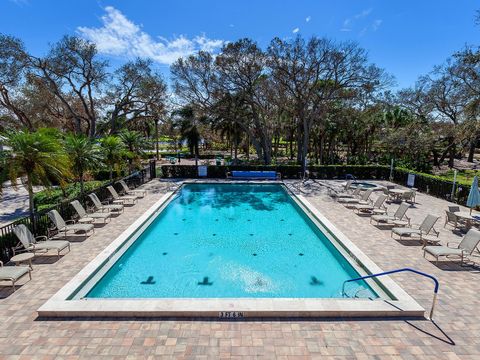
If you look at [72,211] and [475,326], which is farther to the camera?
[72,211]

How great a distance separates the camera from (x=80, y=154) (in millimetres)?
12164

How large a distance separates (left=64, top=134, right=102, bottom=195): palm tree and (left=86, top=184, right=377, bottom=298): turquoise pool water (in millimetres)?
3958

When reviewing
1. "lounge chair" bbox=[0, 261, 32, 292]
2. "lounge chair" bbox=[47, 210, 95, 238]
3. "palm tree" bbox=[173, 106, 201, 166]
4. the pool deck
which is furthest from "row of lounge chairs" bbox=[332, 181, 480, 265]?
"palm tree" bbox=[173, 106, 201, 166]

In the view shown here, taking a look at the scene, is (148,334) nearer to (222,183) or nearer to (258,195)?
(258,195)

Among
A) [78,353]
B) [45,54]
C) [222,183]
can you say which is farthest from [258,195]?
[45,54]

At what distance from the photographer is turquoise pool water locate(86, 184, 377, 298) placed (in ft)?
24.3

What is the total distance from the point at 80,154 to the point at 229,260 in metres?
8.34

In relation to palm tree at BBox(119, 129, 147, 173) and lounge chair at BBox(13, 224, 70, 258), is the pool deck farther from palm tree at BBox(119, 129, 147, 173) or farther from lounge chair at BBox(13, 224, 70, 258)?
palm tree at BBox(119, 129, 147, 173)

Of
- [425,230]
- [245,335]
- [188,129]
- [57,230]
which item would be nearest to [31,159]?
[57,230]

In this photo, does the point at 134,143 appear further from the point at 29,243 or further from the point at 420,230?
the point at 420,230

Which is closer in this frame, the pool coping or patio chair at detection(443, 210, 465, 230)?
the pool coping

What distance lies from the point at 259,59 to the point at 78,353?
24.0 metres

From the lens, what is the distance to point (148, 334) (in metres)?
4.91

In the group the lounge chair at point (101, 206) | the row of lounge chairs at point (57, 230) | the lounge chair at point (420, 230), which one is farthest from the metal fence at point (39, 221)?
the lounge chair at point (420, 230)
